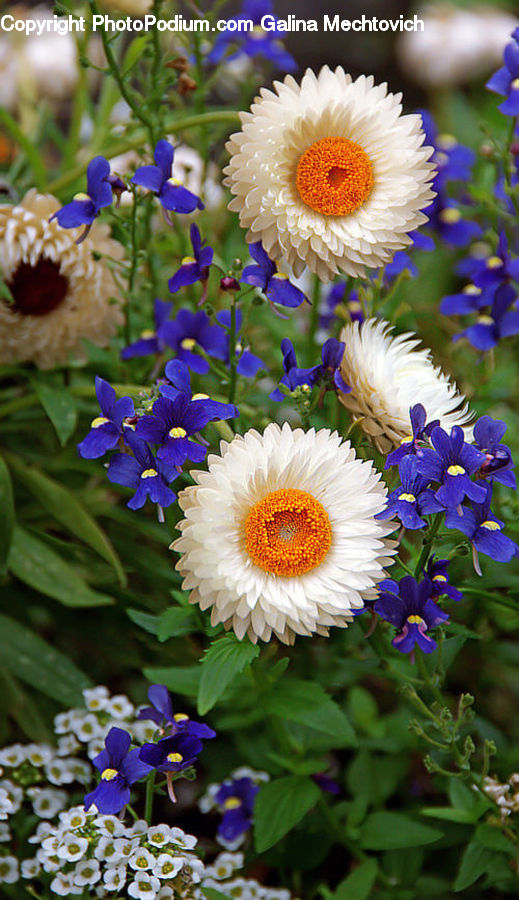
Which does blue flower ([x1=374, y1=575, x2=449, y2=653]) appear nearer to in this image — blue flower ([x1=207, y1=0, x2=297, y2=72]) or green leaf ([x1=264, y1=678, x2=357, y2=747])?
green leaf ([x1=264, y1=678, x2=357, y2=747])

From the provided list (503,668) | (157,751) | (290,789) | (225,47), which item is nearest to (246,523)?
(157,751)

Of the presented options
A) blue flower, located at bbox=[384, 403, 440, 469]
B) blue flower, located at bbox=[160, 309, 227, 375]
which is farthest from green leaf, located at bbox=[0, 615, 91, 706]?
blue flower, located at bbox=[384, 403, 440, 469]

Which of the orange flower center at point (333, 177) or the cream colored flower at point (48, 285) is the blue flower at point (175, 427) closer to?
the orange flower center at point (333, 177)

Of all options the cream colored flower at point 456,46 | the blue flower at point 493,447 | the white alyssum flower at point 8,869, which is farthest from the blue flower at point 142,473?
the cream colored flower at point 456,46

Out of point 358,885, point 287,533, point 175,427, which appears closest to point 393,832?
point 358,885

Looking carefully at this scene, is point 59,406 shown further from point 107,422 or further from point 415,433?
point 415,433

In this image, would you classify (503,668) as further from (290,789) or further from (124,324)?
(124,324)
